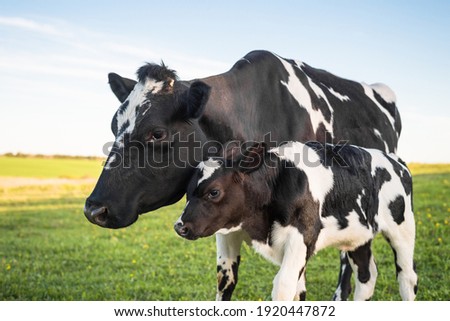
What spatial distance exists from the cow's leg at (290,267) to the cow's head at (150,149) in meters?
0.92

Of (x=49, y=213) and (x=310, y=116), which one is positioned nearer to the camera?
(x=310, y=116)

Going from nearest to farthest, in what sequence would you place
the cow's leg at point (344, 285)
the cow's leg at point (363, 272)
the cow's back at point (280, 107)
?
the cow's back at point (280, 107)
the cow's leg at point (363, 272)
the cow's leg at point (344, 285)

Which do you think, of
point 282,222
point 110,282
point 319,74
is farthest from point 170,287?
point 282,222

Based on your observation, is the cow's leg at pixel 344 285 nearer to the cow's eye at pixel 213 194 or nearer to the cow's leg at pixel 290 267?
the cow's leg at pixel 290 267

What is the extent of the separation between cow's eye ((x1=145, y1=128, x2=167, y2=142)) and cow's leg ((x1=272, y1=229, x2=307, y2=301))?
3.58 feet

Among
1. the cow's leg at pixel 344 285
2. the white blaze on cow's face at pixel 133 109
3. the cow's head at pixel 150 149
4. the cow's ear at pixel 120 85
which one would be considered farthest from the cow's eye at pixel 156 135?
the cow's leg at pixel 344 285

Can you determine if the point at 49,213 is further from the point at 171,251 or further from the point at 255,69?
the point at 255,69

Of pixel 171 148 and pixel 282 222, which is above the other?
pixel 171 148

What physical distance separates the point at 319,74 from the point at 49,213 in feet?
34.4

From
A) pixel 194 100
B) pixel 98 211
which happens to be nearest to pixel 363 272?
pixel 194 100

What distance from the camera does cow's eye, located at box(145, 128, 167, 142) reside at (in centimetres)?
407

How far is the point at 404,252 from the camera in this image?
500 centimetres

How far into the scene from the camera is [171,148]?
4191 millimetres

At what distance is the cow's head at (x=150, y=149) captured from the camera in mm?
3977
